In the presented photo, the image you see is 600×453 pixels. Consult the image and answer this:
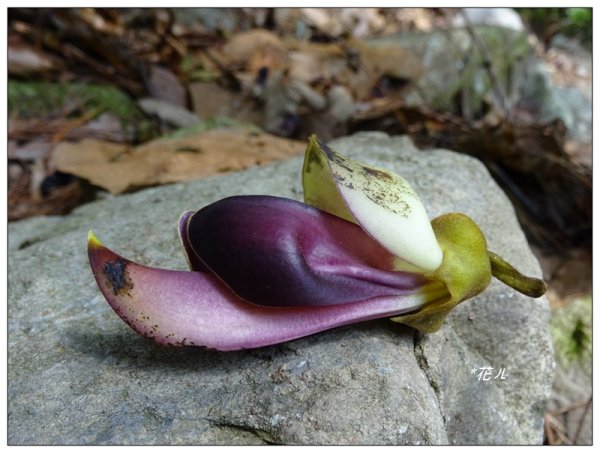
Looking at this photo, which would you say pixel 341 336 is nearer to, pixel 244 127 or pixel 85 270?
pixel 85 270

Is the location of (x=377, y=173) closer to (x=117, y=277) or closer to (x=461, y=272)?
(x=461, y=272)

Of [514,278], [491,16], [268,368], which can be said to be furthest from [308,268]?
[491,16]

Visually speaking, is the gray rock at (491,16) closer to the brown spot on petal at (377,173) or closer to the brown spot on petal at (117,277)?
the brown spot on petal at (377,173)

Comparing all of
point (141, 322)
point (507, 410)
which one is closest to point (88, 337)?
point (141, 322)

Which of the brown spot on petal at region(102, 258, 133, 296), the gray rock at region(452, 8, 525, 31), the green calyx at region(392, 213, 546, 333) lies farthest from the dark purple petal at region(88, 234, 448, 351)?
the gray rock at region(452, 8, 525, 31)

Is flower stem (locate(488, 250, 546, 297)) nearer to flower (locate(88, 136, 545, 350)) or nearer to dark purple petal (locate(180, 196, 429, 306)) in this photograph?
flower (locate(88, 136, 545, 350))

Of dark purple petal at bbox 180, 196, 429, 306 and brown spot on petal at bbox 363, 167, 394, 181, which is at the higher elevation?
brown spot on petal at bbox 363, 167, 394, 181

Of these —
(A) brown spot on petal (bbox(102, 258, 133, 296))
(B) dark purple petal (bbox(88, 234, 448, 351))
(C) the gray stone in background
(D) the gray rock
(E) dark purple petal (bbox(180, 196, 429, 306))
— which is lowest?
(D) the gray rock
